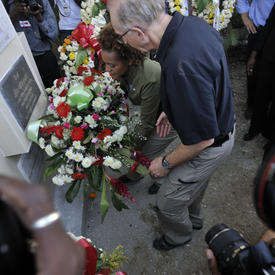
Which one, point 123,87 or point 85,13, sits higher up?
point 85,13

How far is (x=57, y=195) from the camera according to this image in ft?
8.09

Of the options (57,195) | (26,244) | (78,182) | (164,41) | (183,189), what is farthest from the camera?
(57,195)

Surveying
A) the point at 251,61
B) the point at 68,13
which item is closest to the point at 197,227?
the point at 251,61

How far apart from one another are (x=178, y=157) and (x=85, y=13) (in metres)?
1.81

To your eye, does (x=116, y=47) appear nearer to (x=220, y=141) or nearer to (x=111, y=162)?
(x=111, y=162)

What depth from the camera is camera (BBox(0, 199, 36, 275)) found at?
13.4 inches

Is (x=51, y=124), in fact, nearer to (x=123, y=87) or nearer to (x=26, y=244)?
(x=123, y=87)

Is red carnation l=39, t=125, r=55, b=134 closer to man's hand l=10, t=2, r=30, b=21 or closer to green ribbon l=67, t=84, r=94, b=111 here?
green ribbon l=67, t=84, r=94, b=111

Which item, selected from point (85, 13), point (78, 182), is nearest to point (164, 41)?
point (78, 182)

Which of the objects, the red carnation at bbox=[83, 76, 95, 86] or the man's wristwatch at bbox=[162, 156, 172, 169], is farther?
the red carnation at bbox=[83, 76, 95, 86]

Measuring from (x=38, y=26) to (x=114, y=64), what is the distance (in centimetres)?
135

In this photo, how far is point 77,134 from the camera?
5.39ft

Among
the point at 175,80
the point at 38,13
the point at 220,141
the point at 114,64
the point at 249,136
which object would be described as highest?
the point at 38,13

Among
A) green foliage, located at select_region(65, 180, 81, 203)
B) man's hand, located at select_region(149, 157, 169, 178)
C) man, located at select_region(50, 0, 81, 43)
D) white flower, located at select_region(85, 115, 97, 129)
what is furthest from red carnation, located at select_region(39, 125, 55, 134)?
man, located at select_region(50, 0, 81, 43)
